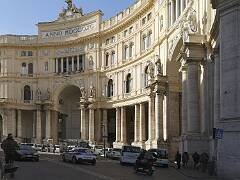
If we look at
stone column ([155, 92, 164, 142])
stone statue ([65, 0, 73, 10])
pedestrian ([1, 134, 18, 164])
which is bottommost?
pedestrian ([1, 134, 18, 164])

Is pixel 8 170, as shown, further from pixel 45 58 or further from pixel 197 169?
pixel 45 58

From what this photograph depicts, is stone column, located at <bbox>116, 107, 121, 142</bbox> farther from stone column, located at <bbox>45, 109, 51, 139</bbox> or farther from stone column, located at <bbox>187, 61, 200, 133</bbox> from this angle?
stone column, located at <bbox>187, 61, 200, 133</bbox>

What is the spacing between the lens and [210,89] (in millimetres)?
40156

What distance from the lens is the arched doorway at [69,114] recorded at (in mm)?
92375

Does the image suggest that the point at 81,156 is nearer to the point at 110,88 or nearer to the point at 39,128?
the point at 110,88

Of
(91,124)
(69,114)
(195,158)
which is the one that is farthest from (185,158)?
(69,114)

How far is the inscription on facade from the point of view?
86731 millimetres

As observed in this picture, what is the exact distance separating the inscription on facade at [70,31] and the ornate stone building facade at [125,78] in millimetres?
160

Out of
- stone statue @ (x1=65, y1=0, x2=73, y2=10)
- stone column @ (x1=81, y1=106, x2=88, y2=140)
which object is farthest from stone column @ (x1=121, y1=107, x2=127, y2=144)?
stone statue @ (x1=65, y1=0, x2=73, y2=10)

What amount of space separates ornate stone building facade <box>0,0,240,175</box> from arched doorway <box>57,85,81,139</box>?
17 cm

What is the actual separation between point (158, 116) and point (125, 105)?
17375 mm

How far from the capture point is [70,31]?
89875 millimetres

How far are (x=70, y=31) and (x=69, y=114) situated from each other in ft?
47.1

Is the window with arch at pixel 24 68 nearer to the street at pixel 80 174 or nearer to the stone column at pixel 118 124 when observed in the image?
the stone column at pixel 118 124
